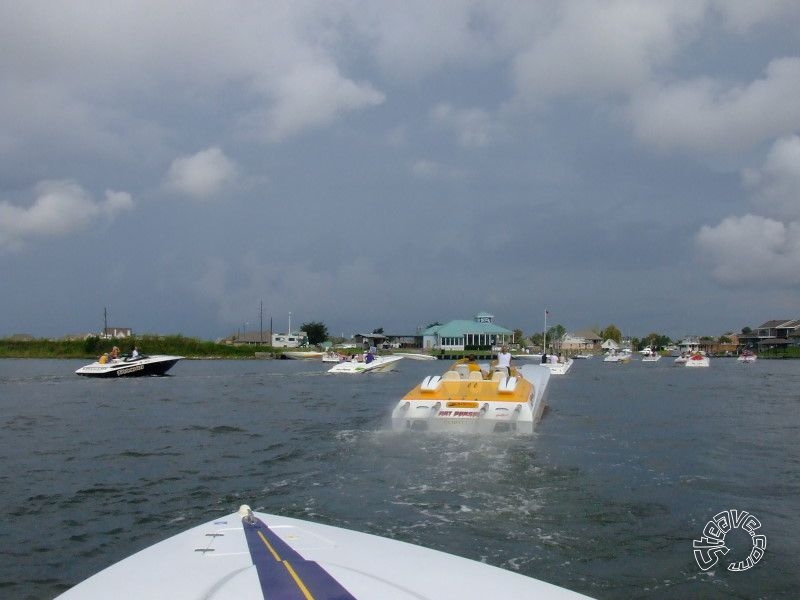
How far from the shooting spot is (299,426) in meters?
15.2

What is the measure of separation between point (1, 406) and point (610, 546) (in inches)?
796

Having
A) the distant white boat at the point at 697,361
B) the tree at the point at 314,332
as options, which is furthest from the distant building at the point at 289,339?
the distant white boat at the point at 697,361

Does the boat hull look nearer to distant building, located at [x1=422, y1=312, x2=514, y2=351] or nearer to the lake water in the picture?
distant building, located at [x1=422, y1=312, x2=514, y2=351]

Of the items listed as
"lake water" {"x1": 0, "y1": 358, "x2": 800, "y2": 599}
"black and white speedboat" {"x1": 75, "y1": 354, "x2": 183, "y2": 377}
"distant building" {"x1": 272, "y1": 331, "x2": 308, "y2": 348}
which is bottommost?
"lake water" {"x1": 0, "y1": 358, "x2": 800, "y2": 599}

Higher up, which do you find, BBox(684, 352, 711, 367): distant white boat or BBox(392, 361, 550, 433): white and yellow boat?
BBox(392, 361, 550, 433): white and yellow boat

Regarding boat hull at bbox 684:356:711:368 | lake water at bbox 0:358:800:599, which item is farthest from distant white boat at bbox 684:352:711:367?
lake water at bbox 0:358:800:599

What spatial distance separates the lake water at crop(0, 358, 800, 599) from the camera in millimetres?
6012

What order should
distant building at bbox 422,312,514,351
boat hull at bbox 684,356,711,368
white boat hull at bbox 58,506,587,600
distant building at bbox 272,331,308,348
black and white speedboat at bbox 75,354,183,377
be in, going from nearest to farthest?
white boat hull at bbox 58,506,587,600
black and white speedboat at bbox 75,354,183,377
boat hull at bbox 684,356,711,368
distant building at bbox 422,312,514,351
distant building at bbox 272,331,308,348

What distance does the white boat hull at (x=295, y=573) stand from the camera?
3.38 metres

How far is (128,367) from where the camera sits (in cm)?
3706

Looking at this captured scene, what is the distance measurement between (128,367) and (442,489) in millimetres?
32322

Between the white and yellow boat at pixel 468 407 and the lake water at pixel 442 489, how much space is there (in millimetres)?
455

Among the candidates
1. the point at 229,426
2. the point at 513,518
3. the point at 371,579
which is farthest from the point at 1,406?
the point at 371,579

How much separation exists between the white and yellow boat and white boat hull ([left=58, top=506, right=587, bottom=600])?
8.18m
